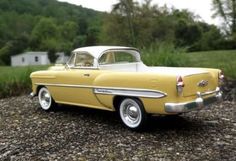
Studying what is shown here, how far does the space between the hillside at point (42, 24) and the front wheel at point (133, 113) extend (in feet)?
220

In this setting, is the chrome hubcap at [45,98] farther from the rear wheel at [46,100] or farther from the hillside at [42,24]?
the hillside at [42,24]

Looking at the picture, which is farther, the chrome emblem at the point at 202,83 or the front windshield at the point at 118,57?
the front windshield at the point at 118,57

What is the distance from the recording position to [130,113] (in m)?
6.59

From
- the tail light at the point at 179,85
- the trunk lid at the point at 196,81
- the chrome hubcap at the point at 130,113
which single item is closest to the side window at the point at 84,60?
the chrome hubcap at the point at 130,113

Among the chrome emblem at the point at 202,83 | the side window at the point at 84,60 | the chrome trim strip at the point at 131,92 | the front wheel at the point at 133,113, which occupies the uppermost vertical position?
the side window at the point at 84,60

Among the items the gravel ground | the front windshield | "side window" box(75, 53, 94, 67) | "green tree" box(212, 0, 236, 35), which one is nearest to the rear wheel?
the gravel ground

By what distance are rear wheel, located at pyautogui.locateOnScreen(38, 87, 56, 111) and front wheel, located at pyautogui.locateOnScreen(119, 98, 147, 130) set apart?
7.32 feet

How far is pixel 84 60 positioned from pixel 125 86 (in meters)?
1.46

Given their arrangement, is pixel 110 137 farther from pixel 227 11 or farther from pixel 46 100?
pixel 227 11

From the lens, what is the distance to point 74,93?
7547 millimetres

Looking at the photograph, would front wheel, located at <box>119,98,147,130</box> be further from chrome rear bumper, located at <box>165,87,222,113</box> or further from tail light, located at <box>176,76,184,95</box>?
tail light, located at <box>176,76,184,95</box>

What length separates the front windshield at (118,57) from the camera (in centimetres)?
748

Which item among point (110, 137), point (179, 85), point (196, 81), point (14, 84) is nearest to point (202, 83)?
Result: point (196, 81)

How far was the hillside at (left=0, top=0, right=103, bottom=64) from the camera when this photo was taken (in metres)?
76.9
